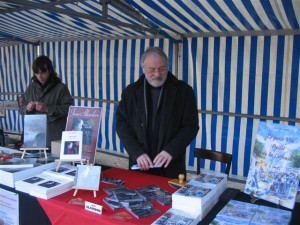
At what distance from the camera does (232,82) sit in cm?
420

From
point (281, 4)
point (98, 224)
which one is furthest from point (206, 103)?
point (98, 224)

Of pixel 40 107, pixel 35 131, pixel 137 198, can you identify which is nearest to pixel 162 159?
pixel 137 198

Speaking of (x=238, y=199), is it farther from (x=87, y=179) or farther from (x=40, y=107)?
(x=40, y=107)

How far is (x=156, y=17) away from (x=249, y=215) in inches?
110

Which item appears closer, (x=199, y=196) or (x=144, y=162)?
(x=199, y=196)

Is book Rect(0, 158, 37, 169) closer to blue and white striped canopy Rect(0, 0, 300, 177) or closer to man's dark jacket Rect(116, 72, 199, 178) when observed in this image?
man's dark jacket Rect(116, 72, 199, 178)

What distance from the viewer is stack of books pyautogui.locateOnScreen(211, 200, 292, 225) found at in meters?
1.33

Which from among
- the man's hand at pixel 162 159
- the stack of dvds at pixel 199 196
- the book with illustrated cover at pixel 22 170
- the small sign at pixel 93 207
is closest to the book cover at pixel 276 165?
the stack of dvds at pixel 199 196

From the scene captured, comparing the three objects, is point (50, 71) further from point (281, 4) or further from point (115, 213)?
point (281, 4)

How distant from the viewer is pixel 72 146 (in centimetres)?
→ 194

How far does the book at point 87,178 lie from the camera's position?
1.66 meters

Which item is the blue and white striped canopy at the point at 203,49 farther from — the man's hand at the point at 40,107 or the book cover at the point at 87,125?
the book cover at the point at 87,125

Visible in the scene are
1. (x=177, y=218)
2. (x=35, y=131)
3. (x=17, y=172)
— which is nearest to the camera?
(x=177, y=218)

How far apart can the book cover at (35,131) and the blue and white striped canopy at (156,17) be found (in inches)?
43.2
